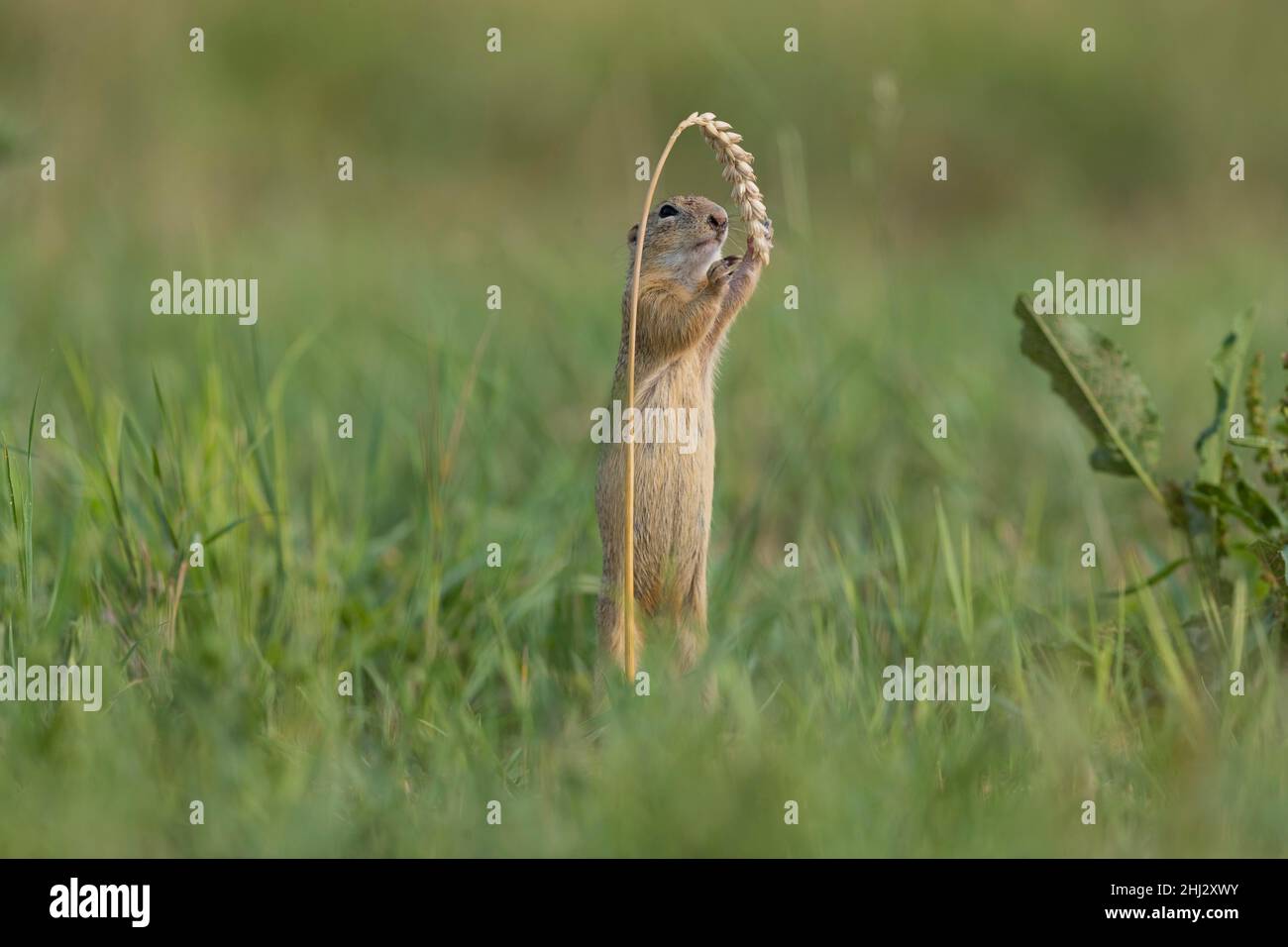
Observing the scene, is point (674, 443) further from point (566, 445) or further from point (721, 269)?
point (566, 445)

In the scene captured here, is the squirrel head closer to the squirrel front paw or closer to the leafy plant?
the squirrel front paw

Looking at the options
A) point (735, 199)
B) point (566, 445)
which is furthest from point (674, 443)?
point (566, 445)

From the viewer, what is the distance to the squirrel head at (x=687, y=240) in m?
3.01

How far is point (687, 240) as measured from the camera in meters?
3.04

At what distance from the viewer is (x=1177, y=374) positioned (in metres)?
6.26

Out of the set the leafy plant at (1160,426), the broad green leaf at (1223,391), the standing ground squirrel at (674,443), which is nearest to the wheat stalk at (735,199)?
the standing ground squirrel at (674,443)

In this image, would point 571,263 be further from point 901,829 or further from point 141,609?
point 901,829

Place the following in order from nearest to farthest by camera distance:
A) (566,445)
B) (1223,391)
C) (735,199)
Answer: (735,199)
(1223,391)
(566,445)

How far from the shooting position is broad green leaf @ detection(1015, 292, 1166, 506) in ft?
12.2

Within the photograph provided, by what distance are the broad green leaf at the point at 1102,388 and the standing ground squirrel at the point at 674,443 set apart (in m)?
1.05

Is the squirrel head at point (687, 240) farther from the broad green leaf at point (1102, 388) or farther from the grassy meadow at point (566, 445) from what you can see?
the broad green leaf at point (1102, 388)

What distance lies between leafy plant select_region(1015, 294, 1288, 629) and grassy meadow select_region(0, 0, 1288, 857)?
0.65 ft

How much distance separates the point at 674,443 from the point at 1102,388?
1.37 metres

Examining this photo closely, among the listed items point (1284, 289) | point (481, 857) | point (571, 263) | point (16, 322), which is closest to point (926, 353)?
point (571, 263)
